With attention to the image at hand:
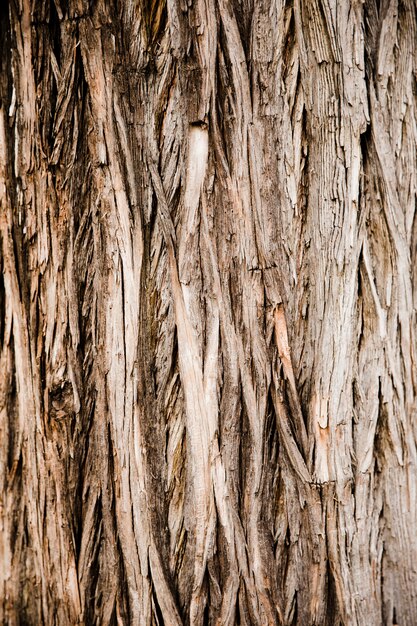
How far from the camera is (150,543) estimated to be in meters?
1.43

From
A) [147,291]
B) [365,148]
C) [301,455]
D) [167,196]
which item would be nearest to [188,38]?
[167,196]

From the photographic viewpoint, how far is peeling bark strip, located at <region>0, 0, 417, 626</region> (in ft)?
4.71

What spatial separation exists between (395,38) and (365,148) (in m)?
0.36

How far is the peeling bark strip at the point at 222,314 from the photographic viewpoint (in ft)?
4.71

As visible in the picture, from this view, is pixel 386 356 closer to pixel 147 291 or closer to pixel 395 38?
pixel 147 291

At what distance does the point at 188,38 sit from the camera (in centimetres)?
143

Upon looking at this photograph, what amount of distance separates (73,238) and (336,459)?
1.03m

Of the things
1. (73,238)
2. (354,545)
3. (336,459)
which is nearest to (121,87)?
(73,238)

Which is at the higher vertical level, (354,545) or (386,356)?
(386,356)

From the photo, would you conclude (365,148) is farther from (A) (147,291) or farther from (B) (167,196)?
(A) (147,291)

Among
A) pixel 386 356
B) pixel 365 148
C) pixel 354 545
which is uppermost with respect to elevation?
pixel 365 148

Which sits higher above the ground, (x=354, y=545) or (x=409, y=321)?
(x=409, y=321)

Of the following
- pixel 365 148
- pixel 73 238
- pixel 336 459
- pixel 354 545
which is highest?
pixel 365 148

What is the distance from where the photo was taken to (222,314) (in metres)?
1.45
